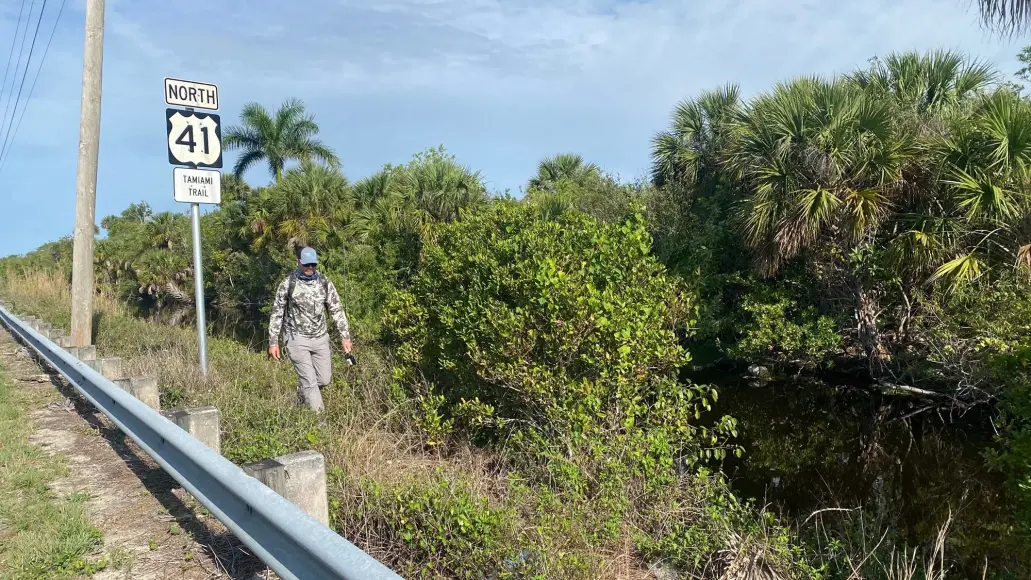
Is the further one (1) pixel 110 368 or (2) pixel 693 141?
(2) pixel 693 141

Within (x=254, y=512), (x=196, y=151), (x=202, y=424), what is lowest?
(x=254, y=512)

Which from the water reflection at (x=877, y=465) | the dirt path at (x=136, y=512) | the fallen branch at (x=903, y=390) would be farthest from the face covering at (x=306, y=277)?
the fallen branch at (x=903, y=390)

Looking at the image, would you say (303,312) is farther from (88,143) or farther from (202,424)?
(88,143)

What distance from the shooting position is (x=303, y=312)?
6.36 metres

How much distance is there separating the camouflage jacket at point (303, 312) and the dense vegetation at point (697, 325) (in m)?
0.84

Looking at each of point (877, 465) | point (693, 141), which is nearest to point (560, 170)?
point (693, 141)

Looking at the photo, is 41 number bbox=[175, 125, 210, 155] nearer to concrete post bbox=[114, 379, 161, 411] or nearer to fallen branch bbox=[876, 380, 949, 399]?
concrete post bbox=[114, 379, 161, 411]

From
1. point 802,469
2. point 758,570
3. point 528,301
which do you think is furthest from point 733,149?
point 758,570

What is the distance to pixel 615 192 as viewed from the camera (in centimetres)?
2252

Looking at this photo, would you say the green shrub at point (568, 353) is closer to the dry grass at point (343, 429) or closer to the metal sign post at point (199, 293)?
the dry grass at point (343, 429)

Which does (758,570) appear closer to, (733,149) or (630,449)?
(630,449)

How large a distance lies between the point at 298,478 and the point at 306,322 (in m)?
3.54

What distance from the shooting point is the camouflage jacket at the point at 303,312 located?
6336 millimetres

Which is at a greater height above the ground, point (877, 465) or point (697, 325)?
point (697, 325)
